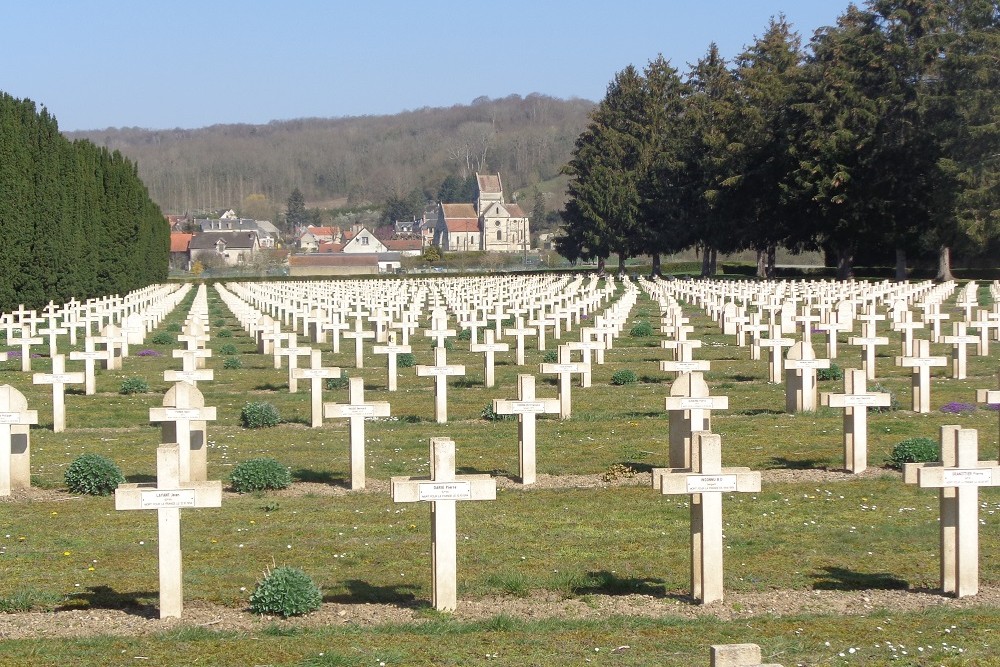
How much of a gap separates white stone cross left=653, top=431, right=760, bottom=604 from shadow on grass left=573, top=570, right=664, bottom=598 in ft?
1.29

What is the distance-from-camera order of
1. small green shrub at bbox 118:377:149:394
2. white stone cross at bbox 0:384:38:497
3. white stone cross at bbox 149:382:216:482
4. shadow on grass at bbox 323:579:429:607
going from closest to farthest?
shadow on grass at bbox 323:579:429:607 → white stone cross at bbox 149:382:216:482 → white stone cross at bbox 0:384:38:497 → small green shrub at bbox 118:377:149:394

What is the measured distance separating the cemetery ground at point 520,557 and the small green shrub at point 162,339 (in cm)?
1678

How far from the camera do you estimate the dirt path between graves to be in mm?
8234

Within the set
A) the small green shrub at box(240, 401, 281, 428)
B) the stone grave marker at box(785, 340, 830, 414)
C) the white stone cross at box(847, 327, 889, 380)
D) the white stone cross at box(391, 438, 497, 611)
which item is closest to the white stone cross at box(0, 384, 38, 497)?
the small green shrub at box(240, 401, 281, 428)

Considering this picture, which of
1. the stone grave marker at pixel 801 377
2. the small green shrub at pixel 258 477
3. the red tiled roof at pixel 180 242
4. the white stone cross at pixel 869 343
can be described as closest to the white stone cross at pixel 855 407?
the stone grave marker at pixel 801 377

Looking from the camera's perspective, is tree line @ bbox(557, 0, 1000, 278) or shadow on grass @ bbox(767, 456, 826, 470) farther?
tree line @ bbox(557, 0, 1000, 278)

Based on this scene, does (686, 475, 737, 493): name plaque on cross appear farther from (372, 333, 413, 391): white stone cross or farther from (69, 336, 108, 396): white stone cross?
(69, 336, 108, 396): white stone cross

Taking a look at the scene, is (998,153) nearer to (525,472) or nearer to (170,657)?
(525,472)

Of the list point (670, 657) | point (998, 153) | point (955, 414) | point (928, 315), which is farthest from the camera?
point (998, 153)

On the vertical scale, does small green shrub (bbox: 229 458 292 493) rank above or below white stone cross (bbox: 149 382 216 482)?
below

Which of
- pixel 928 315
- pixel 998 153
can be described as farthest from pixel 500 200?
pixel 928 315

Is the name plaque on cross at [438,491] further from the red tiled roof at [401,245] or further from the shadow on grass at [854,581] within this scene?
the red tiled roof at [401,245]

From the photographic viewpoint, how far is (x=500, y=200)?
630 ft

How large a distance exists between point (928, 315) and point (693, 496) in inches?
749
